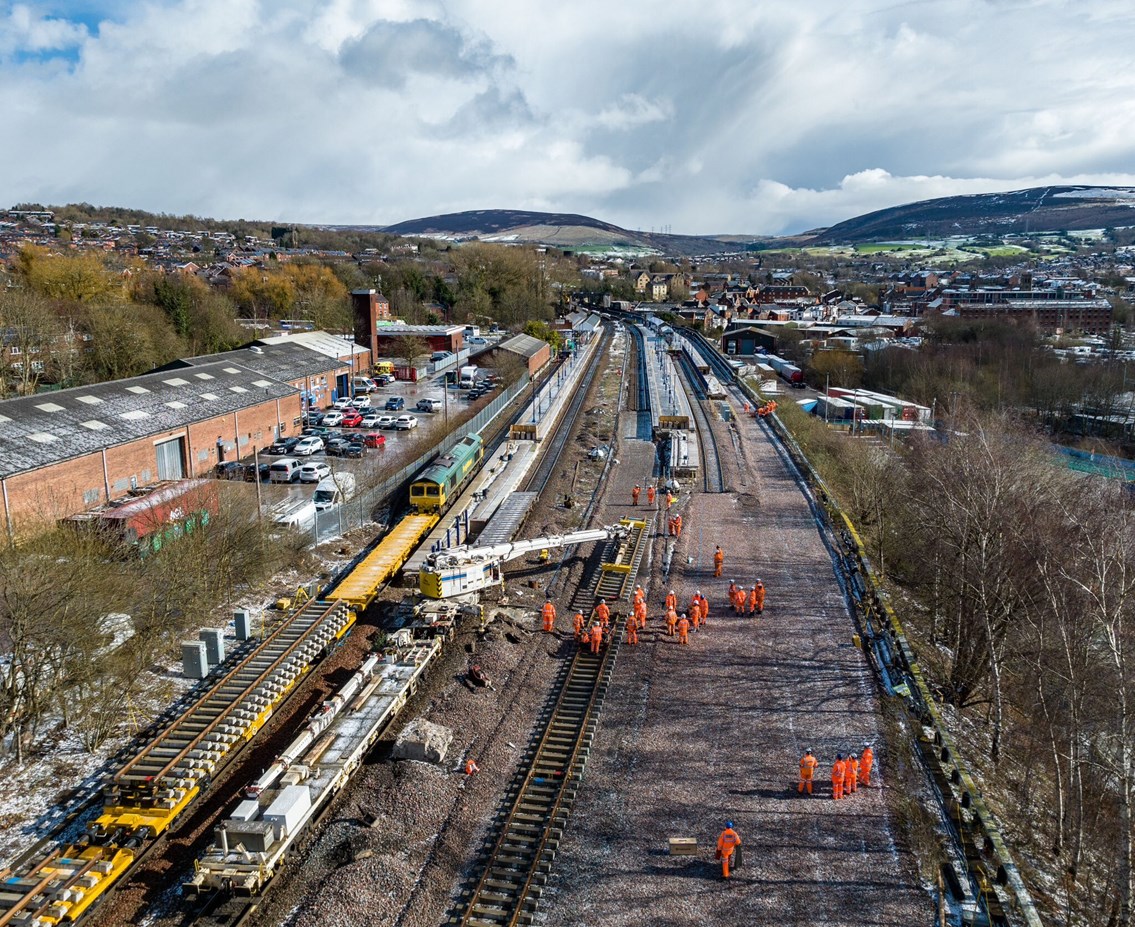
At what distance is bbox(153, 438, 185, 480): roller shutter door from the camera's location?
2891 centimetres

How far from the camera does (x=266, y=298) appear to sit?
76125 mm

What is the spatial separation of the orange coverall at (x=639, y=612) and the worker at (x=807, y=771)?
237 inches

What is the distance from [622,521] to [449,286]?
220ft

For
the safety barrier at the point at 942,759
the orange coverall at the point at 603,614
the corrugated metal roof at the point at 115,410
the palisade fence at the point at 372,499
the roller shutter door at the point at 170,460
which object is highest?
the corrugated metal roof at the point at 115,410

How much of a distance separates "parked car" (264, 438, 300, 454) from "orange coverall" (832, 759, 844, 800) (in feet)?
90.4

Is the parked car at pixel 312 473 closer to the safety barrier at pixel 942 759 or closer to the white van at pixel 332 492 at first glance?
the white van at pixel 332 492

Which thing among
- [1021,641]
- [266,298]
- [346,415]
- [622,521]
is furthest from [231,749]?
[266,298]

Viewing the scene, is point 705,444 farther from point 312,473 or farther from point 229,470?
point 229,470

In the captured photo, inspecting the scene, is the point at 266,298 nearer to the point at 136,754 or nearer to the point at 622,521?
the point at 622,521

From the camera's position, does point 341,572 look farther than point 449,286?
No

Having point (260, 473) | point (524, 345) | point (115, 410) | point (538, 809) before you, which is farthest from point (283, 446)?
point (524, 345)

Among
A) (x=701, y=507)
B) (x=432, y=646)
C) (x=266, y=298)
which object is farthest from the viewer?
(x=266, y=298)

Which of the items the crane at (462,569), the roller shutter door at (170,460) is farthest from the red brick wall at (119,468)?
the crane at (462,569)

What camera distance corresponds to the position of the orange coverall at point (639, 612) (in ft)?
62.1
